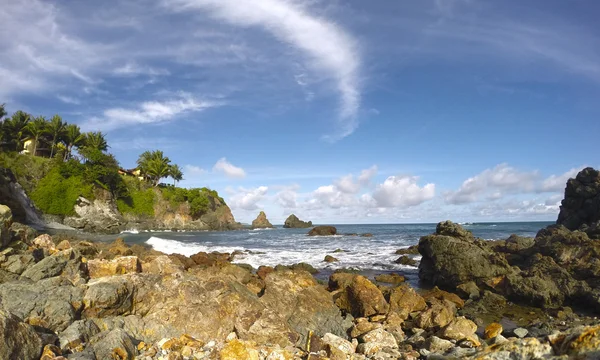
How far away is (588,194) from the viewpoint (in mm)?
41250

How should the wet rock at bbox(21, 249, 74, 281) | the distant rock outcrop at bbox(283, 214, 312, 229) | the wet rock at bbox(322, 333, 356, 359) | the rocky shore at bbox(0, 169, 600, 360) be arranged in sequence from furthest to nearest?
1. the distant rock outcrop at bbox(283, 214, 312, 229)
2. the wet rock at bbox(21, 249, 74, 281)
3. the wet rock at bbox(322, 333, 356, 359)
4. the rocky shore at bbox(0, 169, 600, 360)

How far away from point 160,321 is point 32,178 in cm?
7134

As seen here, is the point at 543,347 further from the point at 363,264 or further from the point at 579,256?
the point at 363,264

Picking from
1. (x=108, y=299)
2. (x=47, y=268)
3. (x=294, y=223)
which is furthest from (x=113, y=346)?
(x=294, y=223)

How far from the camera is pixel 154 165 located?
89000 millimetres

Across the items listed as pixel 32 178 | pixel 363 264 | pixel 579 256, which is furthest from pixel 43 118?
pixel 579 256

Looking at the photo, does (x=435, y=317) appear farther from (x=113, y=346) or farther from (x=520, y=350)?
(x=113, y=346)

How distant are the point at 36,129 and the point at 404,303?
81806 mm

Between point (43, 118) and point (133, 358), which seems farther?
point (43, 118)

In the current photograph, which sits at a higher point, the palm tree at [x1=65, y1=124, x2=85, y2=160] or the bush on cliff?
the palm tree at [x1=65, y1=124, x2=85, y2=160]

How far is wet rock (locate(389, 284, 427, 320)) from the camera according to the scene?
1185 centimetres

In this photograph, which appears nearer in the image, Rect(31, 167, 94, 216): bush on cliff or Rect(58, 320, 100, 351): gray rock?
Rect(58, 320, 100, 351): gray rock

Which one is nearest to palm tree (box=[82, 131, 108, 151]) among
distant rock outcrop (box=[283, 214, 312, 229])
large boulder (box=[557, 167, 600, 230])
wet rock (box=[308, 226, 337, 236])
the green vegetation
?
the green vegetation

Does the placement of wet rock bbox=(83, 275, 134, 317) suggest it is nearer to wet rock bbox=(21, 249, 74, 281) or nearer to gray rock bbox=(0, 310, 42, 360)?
wet rock bbox=(21, 249, 74, 281)
